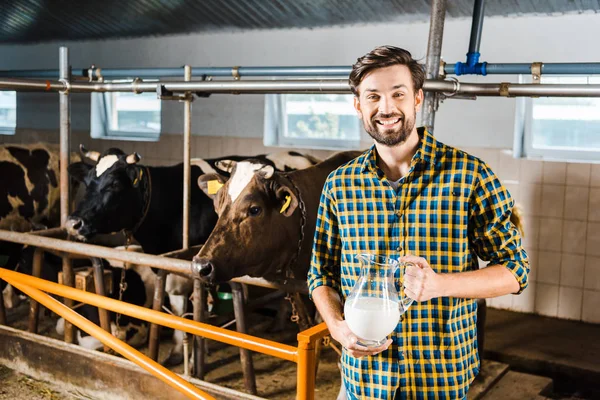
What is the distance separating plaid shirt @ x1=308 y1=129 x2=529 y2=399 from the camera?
1702mm

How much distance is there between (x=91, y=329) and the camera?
2.77m

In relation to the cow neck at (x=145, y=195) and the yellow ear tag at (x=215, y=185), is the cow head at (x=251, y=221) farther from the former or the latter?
the cow neck at (x=145, y=195)

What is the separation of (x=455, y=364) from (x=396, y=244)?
13.4 inches

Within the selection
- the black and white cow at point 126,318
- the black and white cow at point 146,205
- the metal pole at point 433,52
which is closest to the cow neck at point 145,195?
the black and white cow at point 146,205

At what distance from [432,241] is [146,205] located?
3520mm

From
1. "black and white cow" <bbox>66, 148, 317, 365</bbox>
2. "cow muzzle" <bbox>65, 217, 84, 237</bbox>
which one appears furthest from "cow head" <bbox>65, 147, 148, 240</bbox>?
"cow muzzle" <bbox>65, 217, 84, 237</bbox>

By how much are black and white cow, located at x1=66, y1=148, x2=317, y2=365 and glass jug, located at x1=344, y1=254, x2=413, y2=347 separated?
297 cm

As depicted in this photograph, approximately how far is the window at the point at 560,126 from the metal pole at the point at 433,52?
316 centimetres

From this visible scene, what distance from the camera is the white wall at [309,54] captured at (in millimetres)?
5469

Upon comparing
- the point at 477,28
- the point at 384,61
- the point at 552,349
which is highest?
the point at 477,28

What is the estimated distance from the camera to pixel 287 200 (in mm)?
3422

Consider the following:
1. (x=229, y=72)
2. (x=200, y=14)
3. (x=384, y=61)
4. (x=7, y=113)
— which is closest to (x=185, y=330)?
(x=384, y=61)

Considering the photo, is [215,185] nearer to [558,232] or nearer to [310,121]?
[558,232]

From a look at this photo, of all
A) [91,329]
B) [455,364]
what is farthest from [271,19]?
[455,364]
